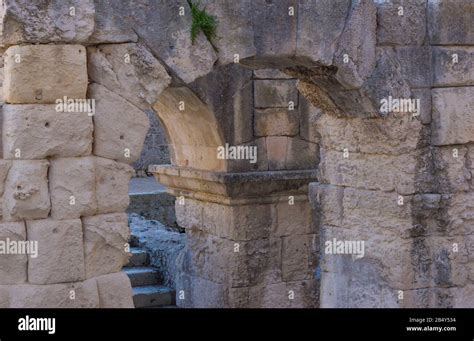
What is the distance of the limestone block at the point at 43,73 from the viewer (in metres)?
5.48

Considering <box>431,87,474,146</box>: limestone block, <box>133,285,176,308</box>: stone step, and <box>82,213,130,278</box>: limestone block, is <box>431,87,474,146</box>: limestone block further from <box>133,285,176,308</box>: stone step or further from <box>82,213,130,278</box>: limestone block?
<box>133,285,176,308</box>: stone step

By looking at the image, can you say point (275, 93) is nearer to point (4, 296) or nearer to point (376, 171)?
point (376, 171)

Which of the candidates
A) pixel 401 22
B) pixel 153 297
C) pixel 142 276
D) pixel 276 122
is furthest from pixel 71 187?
pixel 142 276

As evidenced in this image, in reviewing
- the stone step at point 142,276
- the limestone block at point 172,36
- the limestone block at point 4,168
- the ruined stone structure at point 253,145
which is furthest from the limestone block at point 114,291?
the stone step at point 142,276

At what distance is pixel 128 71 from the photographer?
583 centimetres

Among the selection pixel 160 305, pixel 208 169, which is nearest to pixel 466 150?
pixel 208 169

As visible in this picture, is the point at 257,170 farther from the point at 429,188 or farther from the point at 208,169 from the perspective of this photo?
the point at 429,188

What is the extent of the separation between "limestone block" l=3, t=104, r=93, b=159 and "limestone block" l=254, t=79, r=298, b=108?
3944mm

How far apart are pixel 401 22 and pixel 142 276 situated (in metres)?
4.88

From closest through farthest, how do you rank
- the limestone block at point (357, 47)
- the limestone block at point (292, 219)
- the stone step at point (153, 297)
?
1. the limestone block at point (357, 47)
2. the limestone block at point (292, 219)
3. the stone step at point (153, 297)

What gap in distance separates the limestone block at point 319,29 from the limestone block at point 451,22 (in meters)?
0.82

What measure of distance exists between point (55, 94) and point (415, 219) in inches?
116

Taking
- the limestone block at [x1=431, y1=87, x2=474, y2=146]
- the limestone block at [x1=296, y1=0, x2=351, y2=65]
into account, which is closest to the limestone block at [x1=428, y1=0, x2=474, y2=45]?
the limestone block at [x1=431, y1=87, x2=474, y2=146]

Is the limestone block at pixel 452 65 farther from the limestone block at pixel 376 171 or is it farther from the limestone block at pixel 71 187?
the limestone block at pixel 71 187
